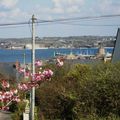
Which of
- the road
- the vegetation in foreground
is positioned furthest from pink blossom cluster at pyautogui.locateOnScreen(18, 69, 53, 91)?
the road

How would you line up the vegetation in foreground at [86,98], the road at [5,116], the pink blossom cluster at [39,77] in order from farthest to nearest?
1. the road at [5,116]
2. the vegetation in foreground at [86,98]
3. the pink blossom cluster at [39,77]

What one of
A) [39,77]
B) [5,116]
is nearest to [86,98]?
[39,77]

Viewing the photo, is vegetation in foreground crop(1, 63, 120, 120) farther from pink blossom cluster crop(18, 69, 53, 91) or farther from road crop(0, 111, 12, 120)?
pink blossom cluster crop(18, 69, 53, 91)

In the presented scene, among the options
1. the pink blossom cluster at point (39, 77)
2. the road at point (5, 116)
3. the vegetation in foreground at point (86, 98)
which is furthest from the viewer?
the road at point (5, 116)

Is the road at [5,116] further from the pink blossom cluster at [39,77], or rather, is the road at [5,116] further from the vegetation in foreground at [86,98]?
the pink blossom cluster at [39,77]

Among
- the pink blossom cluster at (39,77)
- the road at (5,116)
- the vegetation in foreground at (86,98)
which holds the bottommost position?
the road at (5,116)

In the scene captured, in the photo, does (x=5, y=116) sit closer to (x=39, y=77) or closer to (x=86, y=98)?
(x=86, y=98)

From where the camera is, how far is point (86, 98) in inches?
938

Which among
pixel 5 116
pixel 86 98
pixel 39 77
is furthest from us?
pixel 5 116

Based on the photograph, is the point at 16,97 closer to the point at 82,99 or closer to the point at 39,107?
the point at 82,99

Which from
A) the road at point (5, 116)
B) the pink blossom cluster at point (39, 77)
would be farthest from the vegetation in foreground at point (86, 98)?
the pink blossom cluster at point (39, 77)

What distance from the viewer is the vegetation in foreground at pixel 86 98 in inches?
901

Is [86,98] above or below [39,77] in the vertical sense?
below

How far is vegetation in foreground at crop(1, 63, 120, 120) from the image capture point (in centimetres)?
2289
